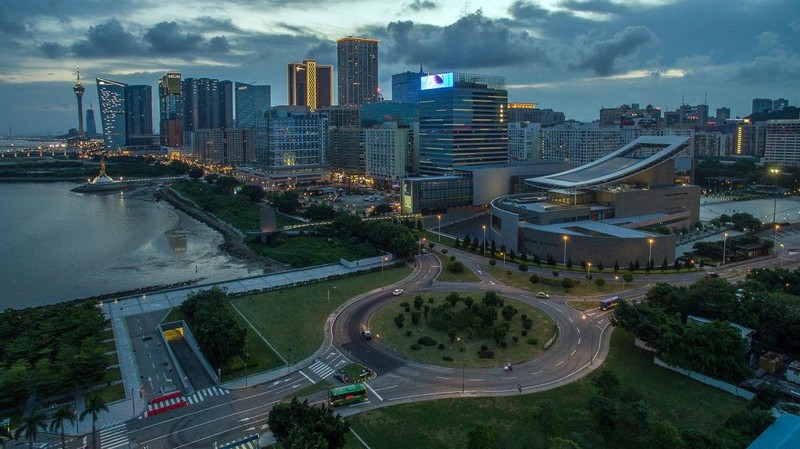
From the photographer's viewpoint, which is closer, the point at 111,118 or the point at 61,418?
the point at 61,418

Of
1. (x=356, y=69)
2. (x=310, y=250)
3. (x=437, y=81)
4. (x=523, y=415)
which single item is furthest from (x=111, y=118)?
(x=523, y=415)

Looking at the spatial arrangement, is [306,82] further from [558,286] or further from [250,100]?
[558,286]

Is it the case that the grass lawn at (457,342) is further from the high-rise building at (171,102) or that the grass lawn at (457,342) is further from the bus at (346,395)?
the high-rise building at (171,102)

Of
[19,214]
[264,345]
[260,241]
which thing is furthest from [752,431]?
[19,214]

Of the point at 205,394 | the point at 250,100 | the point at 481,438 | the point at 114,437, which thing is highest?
the point at 250,100

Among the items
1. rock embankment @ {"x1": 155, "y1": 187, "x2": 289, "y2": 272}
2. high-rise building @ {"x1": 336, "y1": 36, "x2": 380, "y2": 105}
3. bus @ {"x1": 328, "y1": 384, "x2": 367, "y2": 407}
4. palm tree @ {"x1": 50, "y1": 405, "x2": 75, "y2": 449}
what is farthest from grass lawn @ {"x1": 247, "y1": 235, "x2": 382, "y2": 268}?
high-rise building @ {"x1": 336, "y1": 36, "x2": 380, "y2": 105}

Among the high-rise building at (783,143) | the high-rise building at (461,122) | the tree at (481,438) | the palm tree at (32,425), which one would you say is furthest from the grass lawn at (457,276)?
the high-rise building at (783,143)

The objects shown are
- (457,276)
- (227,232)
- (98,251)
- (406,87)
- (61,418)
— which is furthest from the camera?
(406,87)
